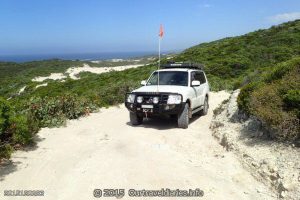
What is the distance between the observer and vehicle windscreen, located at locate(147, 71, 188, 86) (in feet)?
38.9

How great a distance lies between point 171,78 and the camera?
1202 cm

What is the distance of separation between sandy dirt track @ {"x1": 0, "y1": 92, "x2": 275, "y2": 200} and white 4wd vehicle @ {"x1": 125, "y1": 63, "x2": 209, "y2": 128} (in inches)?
19.4

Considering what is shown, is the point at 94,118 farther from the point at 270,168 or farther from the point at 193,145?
the point at 270,168

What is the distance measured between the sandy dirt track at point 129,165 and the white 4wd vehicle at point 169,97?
0.49 meters

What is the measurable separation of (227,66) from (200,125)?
2268 centimetres

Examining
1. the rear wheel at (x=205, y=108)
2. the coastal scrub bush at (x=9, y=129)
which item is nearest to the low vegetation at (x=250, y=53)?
the rear wheel at (x=205, y=108)

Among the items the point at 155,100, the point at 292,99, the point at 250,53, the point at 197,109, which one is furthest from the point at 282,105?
the point at 250,53

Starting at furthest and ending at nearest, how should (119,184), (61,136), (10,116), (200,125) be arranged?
(200,125), (61,136), (10,116), (119,184)

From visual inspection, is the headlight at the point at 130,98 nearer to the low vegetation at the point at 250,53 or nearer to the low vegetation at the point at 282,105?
the low vegetation at the point at 282,105

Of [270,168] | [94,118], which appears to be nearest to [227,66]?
[94,118]

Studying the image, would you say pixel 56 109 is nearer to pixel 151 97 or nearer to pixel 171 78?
pixel 151 97

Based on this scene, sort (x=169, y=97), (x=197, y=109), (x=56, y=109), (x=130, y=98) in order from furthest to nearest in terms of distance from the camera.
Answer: (x=56, y=109) < (x=197, y=109) < (x=130, y=98) < (x=169, y=97)

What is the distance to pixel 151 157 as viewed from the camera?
7.92 m

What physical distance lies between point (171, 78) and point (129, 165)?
509 cm
